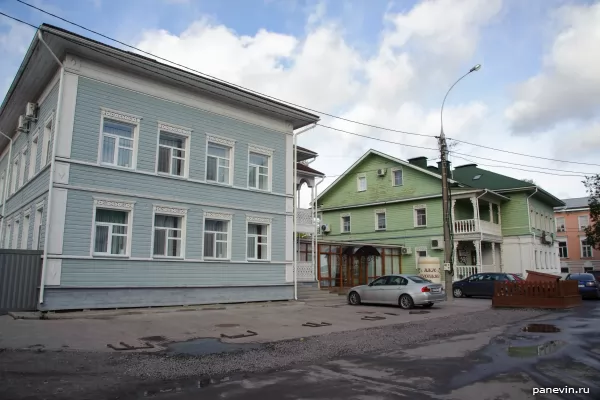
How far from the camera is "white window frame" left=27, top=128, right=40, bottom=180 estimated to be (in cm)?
1748

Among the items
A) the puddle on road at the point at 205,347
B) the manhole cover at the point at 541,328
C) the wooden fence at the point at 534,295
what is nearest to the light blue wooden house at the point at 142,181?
the puddle on road at the point at 205,347

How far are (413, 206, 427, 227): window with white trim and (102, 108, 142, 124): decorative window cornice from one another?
78.4 feet

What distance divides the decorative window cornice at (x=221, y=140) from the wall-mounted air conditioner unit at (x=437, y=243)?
19.5 m

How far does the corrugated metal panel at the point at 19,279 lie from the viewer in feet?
45.5

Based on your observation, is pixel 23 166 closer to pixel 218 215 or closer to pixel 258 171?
pixel 218 215

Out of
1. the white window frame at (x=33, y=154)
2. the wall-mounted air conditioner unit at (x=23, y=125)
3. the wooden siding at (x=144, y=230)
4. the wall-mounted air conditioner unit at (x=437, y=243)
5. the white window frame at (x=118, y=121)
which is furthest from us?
the wall-mounted air conditioner unit at (x=437, y=243)

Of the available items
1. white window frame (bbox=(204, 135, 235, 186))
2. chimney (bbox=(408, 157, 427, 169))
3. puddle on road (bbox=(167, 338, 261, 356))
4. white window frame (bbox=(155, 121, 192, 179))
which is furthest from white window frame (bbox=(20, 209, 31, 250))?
chimney (bbox=(408, 157, 427, 169))

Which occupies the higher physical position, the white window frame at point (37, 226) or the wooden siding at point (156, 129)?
the wooden siding at point (156, 129)

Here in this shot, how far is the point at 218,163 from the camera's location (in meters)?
19.1

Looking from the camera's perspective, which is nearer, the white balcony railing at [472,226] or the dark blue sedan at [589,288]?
the dark blue sedan at [589,288]

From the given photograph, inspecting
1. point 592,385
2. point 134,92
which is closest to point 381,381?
point 592,385

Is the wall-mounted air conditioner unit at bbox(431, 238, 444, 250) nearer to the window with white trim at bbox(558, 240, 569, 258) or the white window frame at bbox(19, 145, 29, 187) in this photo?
the white window frame at bbox(19, 145, 29, 187)

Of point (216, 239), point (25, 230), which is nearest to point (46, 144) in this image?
point (25, 230)

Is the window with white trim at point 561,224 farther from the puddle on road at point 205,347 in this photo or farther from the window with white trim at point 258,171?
the puddle on road at point 205,347
